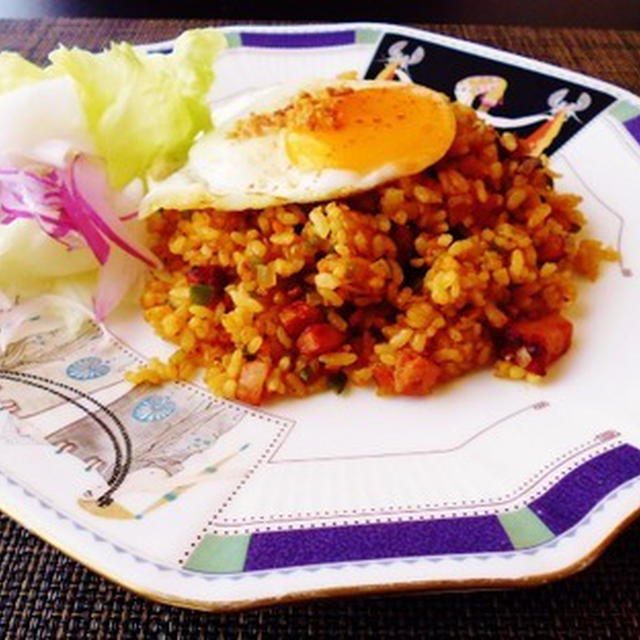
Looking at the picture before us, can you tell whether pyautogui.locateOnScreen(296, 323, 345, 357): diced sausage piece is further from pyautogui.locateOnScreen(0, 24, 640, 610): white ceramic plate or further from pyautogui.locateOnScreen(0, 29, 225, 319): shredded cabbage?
pyautogui.locateOnScreen(0, 29, 225, 319): shredded cabbage

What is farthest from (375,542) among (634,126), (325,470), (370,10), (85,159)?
(370,10)

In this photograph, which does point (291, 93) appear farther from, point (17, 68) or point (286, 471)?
point (286, 471)

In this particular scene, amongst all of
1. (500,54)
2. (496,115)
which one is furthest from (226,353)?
(500,54)

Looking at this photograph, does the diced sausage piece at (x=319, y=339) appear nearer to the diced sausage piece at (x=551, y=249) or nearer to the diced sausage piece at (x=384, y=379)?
the diced sausage piece at (x=384, y=379)

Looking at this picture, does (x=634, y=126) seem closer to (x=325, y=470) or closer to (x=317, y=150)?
(x=317, y=150)

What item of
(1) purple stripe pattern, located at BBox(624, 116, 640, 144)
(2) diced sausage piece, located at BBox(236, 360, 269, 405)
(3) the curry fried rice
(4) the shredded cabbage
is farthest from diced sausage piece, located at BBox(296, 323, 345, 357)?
(1) purple stripe pattern, located at BBox(624, 116, 640, 144)

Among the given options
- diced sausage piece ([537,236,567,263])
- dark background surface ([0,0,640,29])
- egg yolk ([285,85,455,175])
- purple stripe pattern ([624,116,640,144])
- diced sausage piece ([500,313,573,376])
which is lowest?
dark background surface ([0,0,640,29])
